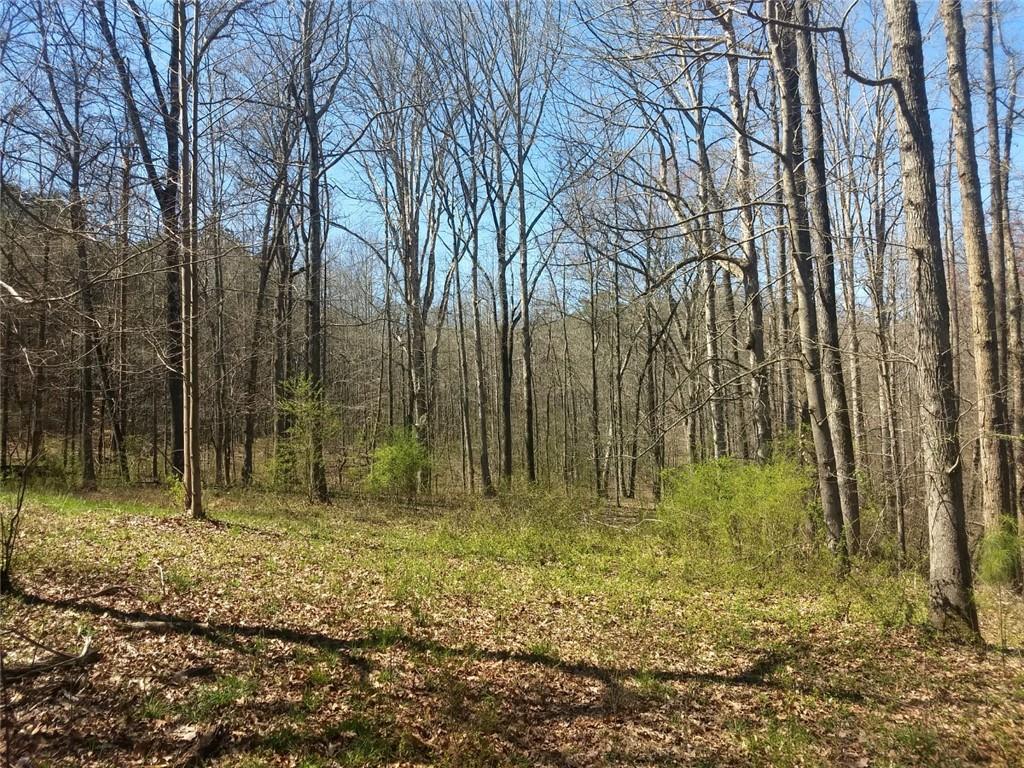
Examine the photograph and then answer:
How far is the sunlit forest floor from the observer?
3.79 meters

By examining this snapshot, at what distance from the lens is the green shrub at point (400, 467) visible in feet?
53.5

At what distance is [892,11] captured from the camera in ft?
19.2

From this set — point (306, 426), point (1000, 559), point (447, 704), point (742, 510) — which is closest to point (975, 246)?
point (1000, 559)

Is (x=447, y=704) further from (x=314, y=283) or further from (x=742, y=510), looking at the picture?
(x=314, y=283)

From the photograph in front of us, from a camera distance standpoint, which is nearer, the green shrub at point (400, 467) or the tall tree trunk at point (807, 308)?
the tall tree trunk at point (807, 308)

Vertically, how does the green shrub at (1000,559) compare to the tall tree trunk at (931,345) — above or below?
below

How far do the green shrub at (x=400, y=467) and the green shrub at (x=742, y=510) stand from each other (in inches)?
330

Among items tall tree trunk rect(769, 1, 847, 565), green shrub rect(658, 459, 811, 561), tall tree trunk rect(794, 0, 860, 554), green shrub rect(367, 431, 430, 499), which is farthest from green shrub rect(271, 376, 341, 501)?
tall tree trunk rect(794, 0, 860, 554)

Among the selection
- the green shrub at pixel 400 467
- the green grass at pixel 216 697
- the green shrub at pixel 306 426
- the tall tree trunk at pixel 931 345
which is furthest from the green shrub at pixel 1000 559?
the green shrub at pixel 306 426

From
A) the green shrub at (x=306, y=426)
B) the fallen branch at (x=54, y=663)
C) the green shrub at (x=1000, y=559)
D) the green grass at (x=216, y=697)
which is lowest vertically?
the green shrub at (x=1000, y=559)

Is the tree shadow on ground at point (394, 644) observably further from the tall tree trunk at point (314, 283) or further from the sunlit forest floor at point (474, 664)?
the tall tree trunk at point (314, 283)

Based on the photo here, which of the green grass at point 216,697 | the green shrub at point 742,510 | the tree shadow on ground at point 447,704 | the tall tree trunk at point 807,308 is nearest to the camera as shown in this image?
the tree shadow on ground at point 447,704

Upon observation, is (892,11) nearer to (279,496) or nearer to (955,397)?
(955,397)

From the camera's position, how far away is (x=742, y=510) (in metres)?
8.52
